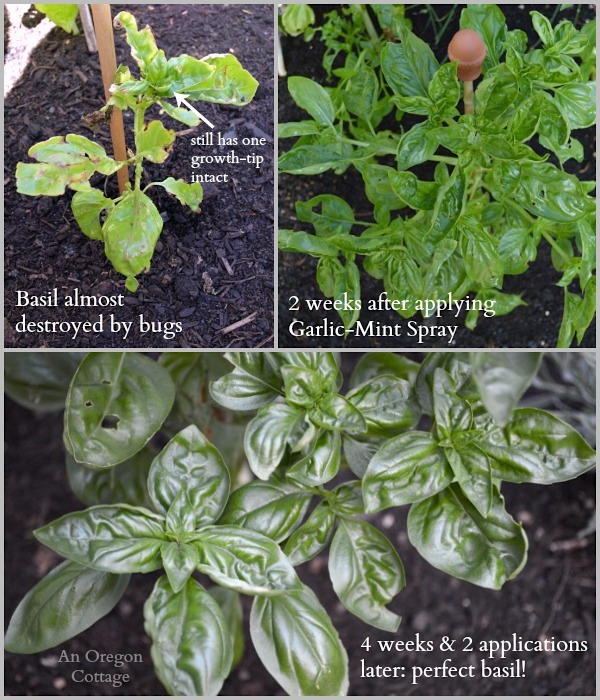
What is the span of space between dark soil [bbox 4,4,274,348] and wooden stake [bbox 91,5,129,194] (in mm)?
50

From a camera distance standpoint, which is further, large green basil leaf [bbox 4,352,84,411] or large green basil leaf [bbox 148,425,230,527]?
large green basil leaf [bbox 4,352,84,411]

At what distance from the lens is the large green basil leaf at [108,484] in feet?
3.26

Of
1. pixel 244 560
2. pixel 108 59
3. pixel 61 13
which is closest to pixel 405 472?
pixel 244 560

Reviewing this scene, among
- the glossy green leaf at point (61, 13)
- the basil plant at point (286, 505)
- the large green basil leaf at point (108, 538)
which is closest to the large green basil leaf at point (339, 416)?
the basil plant at point (286, 505)

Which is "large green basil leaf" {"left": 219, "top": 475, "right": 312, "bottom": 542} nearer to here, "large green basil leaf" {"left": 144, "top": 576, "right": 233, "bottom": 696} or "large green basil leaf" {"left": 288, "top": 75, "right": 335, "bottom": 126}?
"large green basil leaf" {"left": 144, "top": 576, "right": 233, "bottom": 696}

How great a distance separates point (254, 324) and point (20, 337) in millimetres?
354

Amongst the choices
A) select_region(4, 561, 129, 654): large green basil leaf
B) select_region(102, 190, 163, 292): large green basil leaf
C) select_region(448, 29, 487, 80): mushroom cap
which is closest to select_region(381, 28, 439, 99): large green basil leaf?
select_region(448, 29, 487, 80): mushroom cap

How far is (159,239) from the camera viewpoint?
1124 millimetres

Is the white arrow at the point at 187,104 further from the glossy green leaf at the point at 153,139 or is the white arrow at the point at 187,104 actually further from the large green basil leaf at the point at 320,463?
the large green basil leaf at the point at 320,463

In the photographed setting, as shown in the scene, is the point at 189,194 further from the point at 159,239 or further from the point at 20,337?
the point at 20,337

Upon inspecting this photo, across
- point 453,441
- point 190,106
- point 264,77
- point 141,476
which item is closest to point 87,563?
point 141,476

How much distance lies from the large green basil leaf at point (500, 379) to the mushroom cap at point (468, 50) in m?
0.44

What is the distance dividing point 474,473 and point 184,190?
1.98 ft

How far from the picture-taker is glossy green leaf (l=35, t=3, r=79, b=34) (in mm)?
1089
